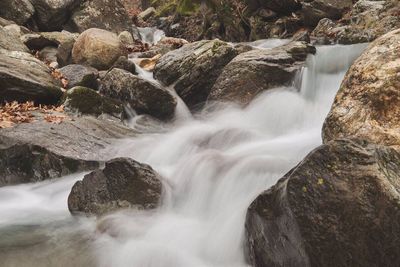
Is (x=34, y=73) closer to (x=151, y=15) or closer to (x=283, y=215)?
(x=283, y=215)

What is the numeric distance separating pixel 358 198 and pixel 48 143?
180 inches

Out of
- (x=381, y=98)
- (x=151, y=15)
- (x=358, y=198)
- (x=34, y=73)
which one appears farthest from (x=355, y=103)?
(x=151, y=15)

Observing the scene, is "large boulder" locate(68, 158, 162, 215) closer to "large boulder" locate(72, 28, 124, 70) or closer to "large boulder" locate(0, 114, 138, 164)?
"large boulder" locate(0, 114, 138, 164)

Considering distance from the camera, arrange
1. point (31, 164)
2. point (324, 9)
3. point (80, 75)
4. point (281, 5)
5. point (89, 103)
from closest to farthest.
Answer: point (31, 164) < point (89, 103) < point (80, 75) < point (324, 9) < point (281, 5)

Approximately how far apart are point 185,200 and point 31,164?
8.08 ft

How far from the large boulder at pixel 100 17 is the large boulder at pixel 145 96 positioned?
331 inches

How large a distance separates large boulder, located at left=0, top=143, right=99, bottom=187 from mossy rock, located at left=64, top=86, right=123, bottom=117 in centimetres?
185

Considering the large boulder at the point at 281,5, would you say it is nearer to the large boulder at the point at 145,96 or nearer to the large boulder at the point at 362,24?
the large boulder at the point at 362,24

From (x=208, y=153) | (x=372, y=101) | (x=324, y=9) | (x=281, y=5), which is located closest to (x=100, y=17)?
(x=281, y=5)

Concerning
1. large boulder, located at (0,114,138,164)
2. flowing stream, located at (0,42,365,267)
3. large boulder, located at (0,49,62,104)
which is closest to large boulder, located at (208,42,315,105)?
flowing stream, located at (0,42,365,267)

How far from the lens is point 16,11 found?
48.8ft

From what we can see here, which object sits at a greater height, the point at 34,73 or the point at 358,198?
the point at 358,198

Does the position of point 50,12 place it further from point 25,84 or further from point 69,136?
point 69,136

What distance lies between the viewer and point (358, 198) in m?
2.76
